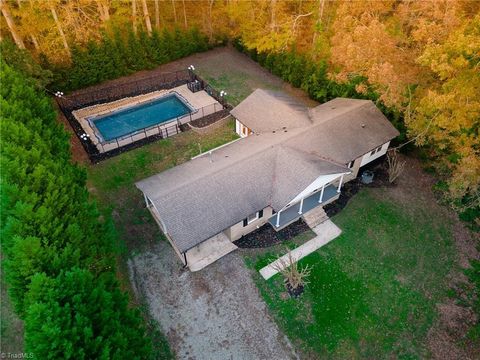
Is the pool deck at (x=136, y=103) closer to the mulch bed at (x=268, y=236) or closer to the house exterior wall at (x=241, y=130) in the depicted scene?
the house exterior wall at (x=241, y=130)

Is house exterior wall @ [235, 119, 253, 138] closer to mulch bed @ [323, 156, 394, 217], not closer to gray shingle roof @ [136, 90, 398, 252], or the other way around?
gray shingle roof @ [136, 90, 398, 252]

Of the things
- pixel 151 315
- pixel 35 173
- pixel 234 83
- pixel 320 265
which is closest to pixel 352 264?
pixel 320 265

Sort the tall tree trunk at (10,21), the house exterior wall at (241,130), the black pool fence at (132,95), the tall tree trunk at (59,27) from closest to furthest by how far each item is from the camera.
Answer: the tall tree trunk at (10,21) < the house exterior wall at (241,130) < the black pool fence at (132,95) < the tall tree trunk at (59,27)

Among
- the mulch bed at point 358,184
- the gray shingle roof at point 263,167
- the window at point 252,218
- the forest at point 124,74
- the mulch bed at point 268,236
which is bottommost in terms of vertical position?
the mulch bed at point 268,236

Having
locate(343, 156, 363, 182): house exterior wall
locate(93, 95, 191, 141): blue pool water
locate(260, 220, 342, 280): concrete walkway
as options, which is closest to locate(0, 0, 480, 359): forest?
locate(343, 156, 363, 182): house exterior wall

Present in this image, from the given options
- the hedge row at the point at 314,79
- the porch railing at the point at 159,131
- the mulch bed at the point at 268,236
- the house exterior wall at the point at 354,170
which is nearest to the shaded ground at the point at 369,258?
the mulch bed at the point at 268,236

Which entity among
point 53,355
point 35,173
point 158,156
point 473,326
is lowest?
point 473,326

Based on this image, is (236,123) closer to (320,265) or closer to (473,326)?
(320,265)

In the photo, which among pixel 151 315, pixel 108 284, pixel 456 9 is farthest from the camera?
pixel 456 9
